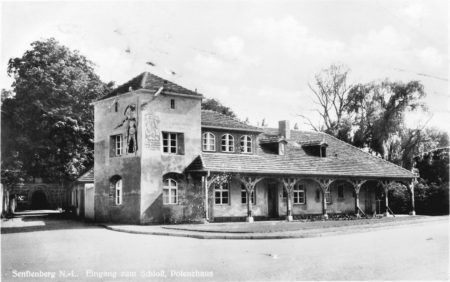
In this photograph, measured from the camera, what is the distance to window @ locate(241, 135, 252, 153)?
3020 cm

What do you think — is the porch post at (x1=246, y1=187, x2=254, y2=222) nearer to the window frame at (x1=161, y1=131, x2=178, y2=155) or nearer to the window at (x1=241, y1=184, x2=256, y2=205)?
the window at (x1=241, y1=184, x2=256, y2=205)

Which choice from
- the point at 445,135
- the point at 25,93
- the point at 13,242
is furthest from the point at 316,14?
the point at 445,135

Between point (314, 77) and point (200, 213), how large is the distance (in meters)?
18.8

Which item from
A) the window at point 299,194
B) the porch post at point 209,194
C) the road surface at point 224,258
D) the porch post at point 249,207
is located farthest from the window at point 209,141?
the road surface at point 224,258

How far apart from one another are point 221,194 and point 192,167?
2798mm

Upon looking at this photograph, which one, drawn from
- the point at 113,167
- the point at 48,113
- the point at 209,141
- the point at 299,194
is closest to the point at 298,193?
the point at 299,194

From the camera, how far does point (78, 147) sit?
121 feet

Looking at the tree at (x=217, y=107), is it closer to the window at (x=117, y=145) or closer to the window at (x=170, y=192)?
the window at (x=117, y=145)

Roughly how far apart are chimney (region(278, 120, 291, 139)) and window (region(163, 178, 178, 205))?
34.6 ft

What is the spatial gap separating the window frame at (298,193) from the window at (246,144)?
414 centimetres

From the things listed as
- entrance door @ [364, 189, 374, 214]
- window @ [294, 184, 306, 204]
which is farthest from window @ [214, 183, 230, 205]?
entrance door @ [364, 189, 374, 214]

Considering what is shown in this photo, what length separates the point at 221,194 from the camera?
28.8 meters

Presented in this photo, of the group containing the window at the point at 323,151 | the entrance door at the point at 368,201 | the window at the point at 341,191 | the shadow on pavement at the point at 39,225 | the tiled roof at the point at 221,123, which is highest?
the tiled roof at the point at 221,123

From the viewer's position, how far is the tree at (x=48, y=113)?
1236 inches
